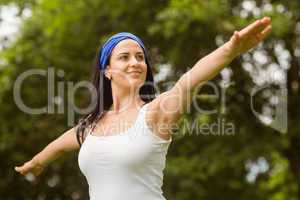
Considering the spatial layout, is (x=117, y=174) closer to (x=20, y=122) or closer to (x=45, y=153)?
(x=45, y=153)

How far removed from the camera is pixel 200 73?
2.80 metres

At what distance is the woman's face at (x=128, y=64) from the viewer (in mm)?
3350

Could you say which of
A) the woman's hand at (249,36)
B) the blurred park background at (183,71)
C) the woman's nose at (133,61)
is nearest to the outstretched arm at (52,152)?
the woman's nose at (133,61)

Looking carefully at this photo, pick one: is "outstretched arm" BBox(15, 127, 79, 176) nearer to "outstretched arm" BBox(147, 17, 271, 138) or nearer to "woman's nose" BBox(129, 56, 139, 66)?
"woman's nose" BBox(129, 56, 139, 66)

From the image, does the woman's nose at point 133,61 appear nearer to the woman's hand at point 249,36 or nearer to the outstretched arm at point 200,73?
the outstretched arm at point 200,73

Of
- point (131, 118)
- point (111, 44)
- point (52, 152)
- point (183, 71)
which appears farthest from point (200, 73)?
point (183, 71)

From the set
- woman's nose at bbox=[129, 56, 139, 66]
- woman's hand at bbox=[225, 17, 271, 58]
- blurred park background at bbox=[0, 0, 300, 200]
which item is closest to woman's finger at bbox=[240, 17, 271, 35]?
woman's hand at bbox=[225, 17, 271, 58]

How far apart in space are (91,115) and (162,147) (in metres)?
0.62

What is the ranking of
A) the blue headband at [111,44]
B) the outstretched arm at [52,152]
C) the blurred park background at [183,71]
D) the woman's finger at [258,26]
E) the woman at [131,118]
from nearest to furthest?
the woman's finger at [258,26] → the woman at [131,118] → the blue headband at [111,44] → the outstretched arm at [52,152] → the blurred park background at [183,71]

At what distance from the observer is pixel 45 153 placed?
3.90 m

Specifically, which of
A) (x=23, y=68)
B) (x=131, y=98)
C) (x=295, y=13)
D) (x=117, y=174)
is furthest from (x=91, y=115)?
(x=23, y=68)

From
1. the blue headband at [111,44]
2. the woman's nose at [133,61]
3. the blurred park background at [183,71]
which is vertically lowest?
the blurred park background at [183,71]

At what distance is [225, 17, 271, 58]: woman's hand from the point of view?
2559 mm

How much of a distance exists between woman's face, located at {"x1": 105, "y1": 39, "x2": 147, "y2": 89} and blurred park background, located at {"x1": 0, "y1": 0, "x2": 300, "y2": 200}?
526cm
